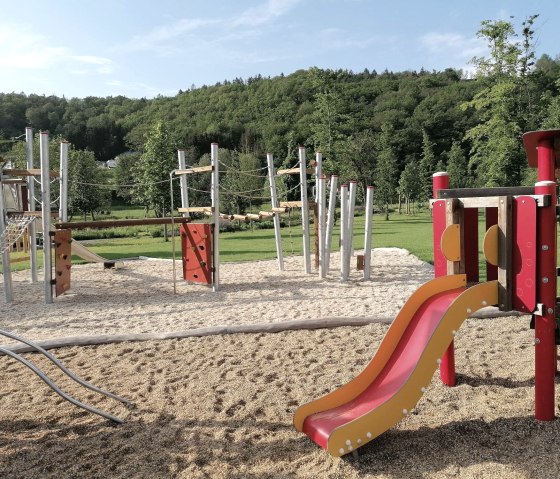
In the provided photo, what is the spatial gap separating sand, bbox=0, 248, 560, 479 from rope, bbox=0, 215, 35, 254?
4.19ft

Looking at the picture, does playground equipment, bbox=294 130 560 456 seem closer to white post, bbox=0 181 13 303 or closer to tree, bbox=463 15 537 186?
white post, bbox=0 181 13 303

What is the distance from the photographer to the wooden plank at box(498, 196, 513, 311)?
11.1 feet

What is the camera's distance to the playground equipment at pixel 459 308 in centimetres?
308

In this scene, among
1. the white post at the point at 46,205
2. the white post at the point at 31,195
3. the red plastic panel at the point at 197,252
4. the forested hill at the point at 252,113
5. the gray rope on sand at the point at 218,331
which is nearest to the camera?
the gray rope on sand at the point at 218,331

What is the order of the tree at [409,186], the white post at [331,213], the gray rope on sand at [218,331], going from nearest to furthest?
the gray rope on sand at [218,331]
the white post at [331,213]
the tree at [409,186]

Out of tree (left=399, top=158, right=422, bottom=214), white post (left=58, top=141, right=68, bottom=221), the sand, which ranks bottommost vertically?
the sand

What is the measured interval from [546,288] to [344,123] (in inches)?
1366

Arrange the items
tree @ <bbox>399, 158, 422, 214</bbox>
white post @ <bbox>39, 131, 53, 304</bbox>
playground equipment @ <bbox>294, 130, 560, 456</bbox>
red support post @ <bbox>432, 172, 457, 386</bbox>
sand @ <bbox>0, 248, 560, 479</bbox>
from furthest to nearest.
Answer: tree @ <bbox>399, 158, 422, 214</bbox>, white post @ <bbox>39, 131, 53, 304</bbox>, red support post @ <bbox>432, 172, 457, 386</bbox>, playground equipment @ <bbox>294, 130, 560, 456</bbox>, sand @ <bbox>0, 248, 560, 479</bbox>

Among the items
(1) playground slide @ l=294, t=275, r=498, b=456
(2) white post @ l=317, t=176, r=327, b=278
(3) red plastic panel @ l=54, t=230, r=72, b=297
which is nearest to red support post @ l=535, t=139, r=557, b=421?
(1) playground slide @ l=294, t=275, r=498, b=456

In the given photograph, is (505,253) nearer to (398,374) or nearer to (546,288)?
(546,288)

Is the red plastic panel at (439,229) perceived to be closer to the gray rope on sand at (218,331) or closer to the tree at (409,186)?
the gray rope on sand at (218,331)

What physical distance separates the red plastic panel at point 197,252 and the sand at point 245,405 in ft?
6.35

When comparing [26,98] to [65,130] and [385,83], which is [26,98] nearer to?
[65,130]

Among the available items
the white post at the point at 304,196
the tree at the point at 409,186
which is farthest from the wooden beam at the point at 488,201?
the tree at the point at 409,186
